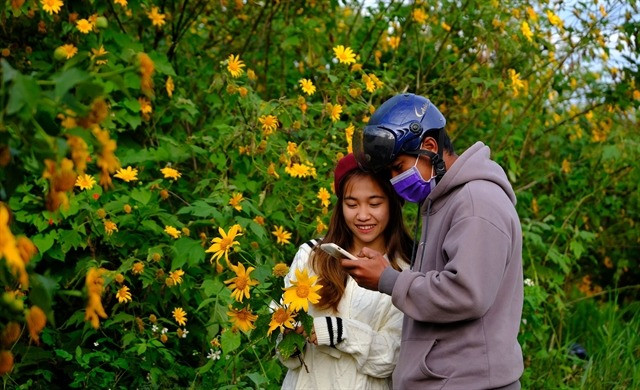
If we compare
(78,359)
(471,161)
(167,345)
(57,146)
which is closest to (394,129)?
(471,161)

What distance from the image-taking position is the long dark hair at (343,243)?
3223 millimetres

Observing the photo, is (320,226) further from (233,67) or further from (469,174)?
(469,174)

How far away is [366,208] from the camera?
3248 millimetres

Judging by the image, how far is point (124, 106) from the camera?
4469 millimetres

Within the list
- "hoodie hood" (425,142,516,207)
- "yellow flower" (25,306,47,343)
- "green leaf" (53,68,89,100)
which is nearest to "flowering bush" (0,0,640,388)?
"yellow flower" (25,306,47,343)

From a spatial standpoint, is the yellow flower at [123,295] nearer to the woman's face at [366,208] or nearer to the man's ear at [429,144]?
the woman's face at [366,208]

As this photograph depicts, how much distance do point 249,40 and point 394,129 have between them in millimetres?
2582

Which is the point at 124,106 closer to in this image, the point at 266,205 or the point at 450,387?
the point at 266,205

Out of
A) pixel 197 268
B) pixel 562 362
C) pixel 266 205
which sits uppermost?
pixel 266 205

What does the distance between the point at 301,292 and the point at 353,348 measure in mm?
302

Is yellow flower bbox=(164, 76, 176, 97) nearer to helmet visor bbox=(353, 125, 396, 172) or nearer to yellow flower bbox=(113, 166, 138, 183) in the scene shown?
yellow flower bbox=(113, 166, 138, 183)

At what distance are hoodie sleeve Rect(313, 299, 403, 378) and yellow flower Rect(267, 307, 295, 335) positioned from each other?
5.3 inches

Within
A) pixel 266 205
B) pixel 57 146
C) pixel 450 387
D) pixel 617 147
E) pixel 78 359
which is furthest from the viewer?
pixel 617 147

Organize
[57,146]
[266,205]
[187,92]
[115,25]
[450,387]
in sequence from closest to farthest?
[57,146] → [450,387] → [266,205] → [115,25] → [187,92]
